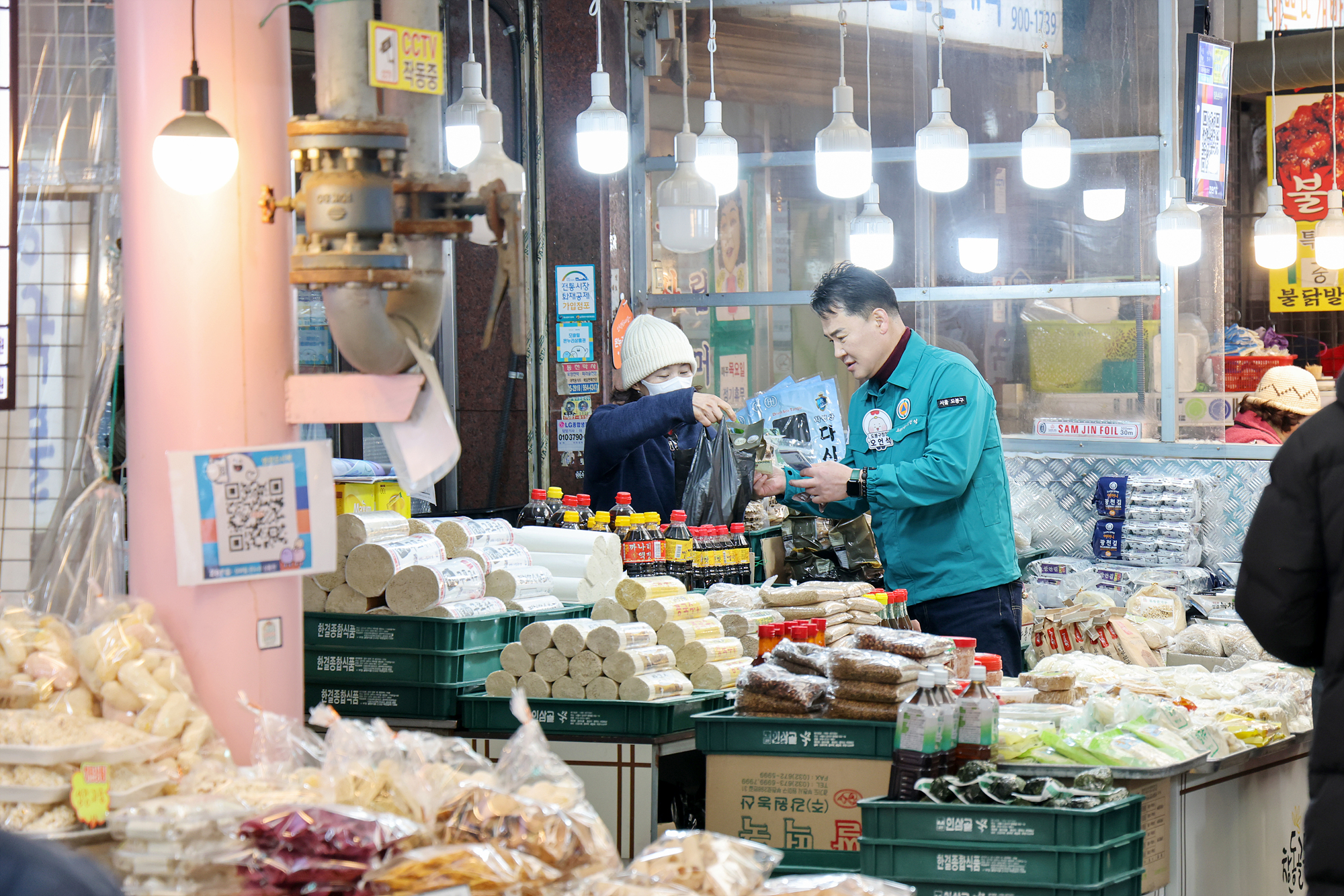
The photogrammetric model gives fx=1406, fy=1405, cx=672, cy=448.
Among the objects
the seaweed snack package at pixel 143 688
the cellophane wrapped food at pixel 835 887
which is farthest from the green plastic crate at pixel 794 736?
the seaweed snack package at pixel 143 688

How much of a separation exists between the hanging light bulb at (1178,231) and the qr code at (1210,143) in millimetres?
378

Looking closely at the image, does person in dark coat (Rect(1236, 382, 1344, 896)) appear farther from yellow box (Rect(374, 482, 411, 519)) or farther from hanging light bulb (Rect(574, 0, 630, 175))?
hanging light bulb (Rect(574, 0, 630, 175))

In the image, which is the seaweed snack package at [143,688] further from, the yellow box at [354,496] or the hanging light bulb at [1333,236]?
the hanging light bulb at [1333,236]

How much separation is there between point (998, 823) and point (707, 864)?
89 centimetres

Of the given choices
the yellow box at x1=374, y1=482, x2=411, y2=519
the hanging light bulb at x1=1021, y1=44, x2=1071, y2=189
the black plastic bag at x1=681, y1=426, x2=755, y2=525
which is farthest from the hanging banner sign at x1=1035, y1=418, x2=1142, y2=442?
the yellow box at x1=374, y1=482, x2=411, y2=519

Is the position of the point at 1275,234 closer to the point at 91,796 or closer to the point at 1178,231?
the point at 1178,231

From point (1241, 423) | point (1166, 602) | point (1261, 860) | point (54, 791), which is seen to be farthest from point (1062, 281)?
point (54, 791)

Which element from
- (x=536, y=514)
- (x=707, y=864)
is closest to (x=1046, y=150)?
(x=536, y=514)

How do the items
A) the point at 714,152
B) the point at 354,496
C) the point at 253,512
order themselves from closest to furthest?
the point at 253,512, the point at 354,496, the point at 714,152

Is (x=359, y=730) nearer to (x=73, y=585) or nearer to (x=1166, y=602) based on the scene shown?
(x=73, y=585)

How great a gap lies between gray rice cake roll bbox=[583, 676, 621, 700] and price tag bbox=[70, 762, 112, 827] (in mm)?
1728

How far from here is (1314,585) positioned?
9.90 ft

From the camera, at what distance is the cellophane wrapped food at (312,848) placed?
7.70ft

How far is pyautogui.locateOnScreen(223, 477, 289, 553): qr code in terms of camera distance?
313 cm
